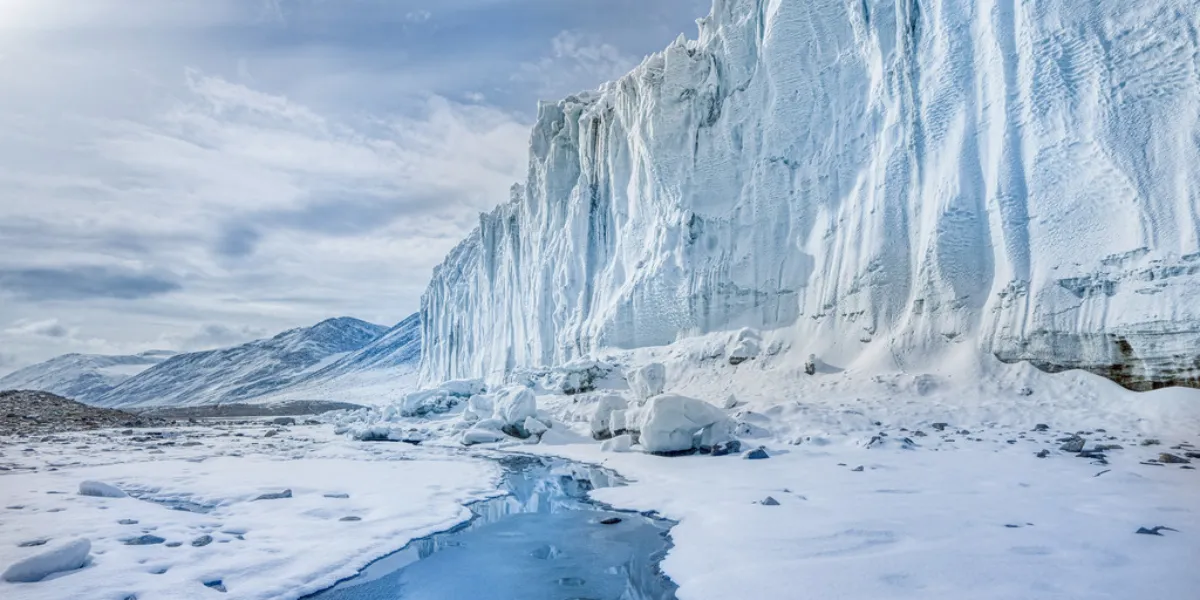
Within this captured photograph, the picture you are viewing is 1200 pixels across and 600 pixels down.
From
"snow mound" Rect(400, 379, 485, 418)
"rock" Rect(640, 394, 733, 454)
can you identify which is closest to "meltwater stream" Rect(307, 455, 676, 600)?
"rock" Rect(640, 394, 733, 454)

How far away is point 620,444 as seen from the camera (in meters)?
13.4

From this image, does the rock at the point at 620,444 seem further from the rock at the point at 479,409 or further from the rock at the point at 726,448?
the rock at the point at 479,409

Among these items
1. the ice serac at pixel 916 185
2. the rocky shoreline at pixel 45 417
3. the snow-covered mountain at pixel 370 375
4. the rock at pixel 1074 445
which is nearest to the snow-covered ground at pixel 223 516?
the rock at pixel 1074 445

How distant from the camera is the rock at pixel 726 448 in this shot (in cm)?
1184

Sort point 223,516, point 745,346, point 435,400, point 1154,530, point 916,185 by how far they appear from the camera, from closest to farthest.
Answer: point 1154,530, point 223,516, point 916,185, point 745,346, point 435,400

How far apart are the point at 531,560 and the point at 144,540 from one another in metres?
3.74

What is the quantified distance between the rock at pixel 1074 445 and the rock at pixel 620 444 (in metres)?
7.37

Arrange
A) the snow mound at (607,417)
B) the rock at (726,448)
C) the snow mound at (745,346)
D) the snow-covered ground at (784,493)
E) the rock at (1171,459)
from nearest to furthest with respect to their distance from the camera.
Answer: the snow-covered ground at (784,493), the rock at (1171,459), the rock at (726,448), the snow mound at (607,417), the snow mound at (745,346)

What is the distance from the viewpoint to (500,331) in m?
43.2

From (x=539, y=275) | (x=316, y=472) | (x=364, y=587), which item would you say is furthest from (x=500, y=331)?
(x=364, y=587)

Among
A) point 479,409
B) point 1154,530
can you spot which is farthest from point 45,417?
point 1154,530

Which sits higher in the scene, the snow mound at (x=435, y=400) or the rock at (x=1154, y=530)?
the snow mound at (x=435, y=400)

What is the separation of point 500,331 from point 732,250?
79.9ft

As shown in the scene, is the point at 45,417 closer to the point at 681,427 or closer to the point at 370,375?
the point at 681,427
